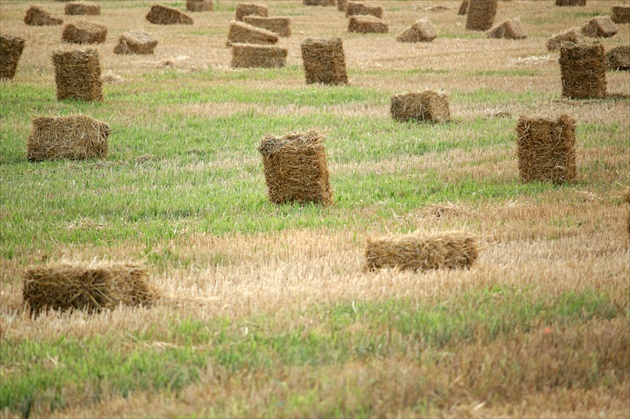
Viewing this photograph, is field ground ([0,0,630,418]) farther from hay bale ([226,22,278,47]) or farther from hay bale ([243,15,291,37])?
hay bale ([243,15,291,37])

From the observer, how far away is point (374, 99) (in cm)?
1911

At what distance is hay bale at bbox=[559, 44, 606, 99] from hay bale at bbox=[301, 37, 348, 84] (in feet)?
16.2

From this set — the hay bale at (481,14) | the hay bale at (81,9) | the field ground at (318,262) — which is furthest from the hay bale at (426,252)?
the hay bale at (81,9)

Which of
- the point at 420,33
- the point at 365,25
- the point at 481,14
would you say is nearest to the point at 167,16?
the point at 365,25

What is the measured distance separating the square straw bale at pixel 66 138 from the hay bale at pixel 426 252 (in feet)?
23.5

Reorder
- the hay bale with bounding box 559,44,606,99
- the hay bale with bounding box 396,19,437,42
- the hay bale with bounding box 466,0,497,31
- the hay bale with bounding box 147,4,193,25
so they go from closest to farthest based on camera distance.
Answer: the hay bale with bounding box 559,44,606,99, the hay bale with bounding box 396,19,437,42, the hay bale with bounding box 466,0,497,31, the hay bale with bounding box 147,4,193,25

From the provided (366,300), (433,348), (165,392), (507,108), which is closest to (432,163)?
(507,108)

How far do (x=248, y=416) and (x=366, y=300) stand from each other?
208cm

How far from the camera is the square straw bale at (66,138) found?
13.8 m

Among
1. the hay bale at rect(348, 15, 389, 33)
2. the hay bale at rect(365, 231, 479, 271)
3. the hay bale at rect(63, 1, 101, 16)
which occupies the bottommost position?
the hay bale at rect(348, 15, 389, 33)

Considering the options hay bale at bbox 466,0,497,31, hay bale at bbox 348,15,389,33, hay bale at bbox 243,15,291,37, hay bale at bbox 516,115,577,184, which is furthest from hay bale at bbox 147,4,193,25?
hay bale at bbox 516,115,577,184

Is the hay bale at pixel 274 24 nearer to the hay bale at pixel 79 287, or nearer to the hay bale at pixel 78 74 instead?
the hay bale at pixel 78 74

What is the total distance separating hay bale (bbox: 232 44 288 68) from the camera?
79.4 feet

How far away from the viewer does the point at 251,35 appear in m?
28.0
